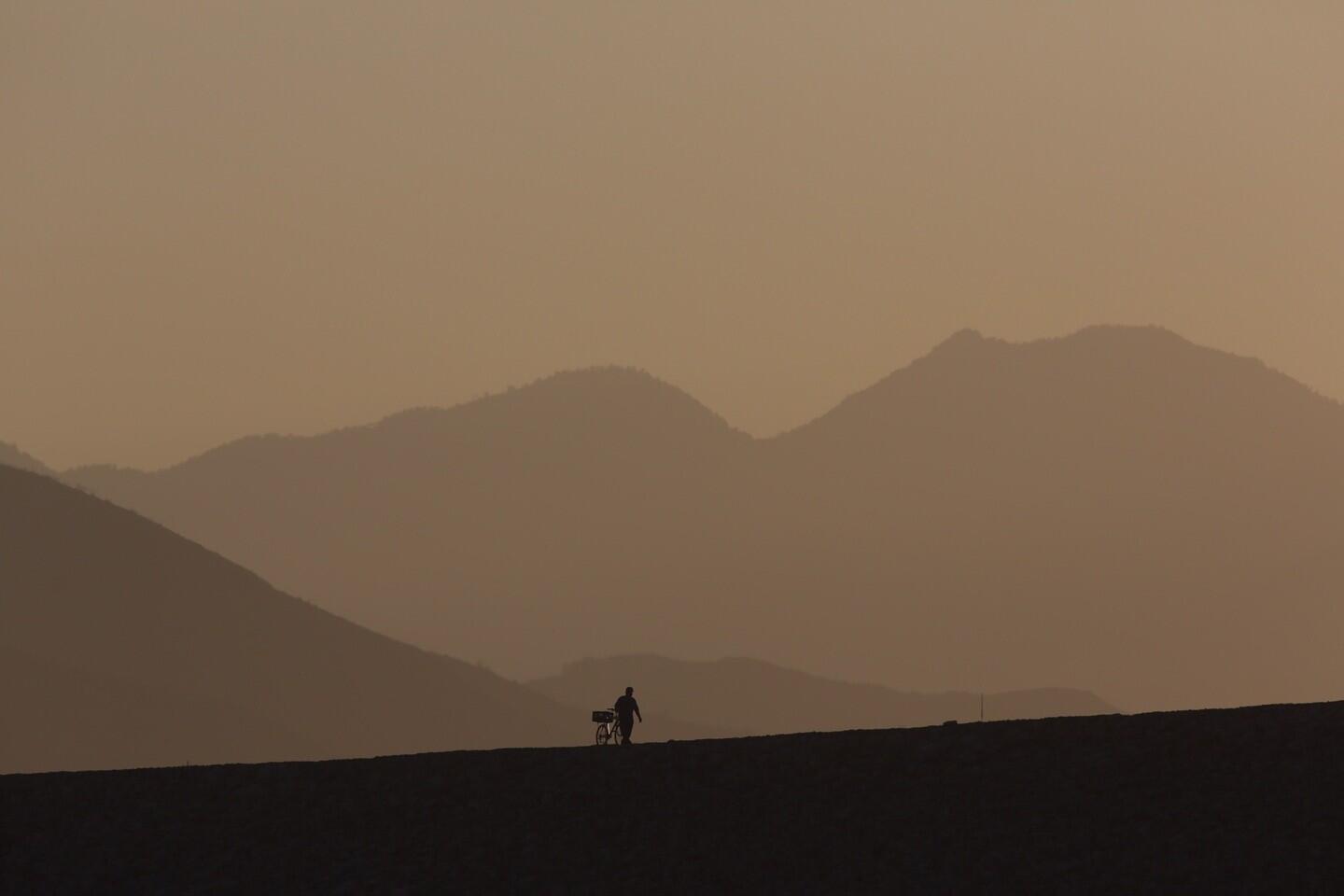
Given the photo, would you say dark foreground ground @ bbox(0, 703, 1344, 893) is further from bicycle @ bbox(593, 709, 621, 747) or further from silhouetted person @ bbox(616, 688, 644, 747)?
bicycle @ bbox(593, 709, 621, 747)

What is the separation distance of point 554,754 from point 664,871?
1005 cm

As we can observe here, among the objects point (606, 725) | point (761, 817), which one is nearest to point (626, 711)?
point (606, 725)

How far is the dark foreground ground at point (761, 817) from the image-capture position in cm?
3797

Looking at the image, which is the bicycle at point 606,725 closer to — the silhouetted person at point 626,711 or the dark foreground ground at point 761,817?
the silhouetted person at point 626,711

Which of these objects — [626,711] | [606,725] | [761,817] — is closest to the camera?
[761,817]

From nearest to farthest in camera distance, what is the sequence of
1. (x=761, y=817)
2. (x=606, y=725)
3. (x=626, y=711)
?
(x=761, y=817)
(x=626, y=711)
(x=606, y=725)

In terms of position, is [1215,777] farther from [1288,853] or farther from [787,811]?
[787,811]

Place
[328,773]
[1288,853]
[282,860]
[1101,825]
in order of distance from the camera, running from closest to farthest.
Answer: [1288,853], [1101,825], [282,860], [328,773]

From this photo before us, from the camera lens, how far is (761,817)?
41.9 metres

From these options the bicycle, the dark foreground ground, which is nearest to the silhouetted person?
the bicycle

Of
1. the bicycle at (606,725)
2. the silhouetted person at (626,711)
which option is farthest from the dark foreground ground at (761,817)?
the bicycle at (606,725)

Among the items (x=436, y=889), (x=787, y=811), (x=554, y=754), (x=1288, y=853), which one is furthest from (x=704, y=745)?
(x=1288, y=853)

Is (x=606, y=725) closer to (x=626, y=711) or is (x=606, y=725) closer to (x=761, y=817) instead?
(x=626, y=711)

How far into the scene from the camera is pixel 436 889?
39.6 meters
